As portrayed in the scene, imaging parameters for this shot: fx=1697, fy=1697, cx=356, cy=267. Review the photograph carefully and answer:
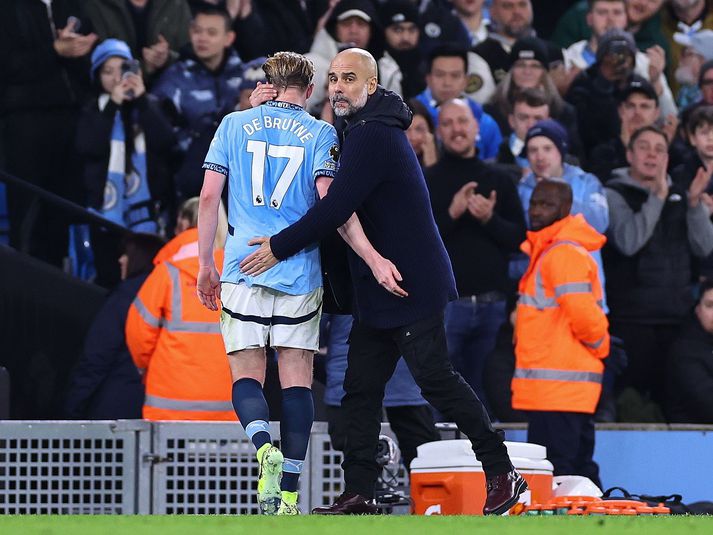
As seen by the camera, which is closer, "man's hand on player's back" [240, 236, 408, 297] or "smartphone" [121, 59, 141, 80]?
"man's hand on player's back" [240, 236, 408, 297]

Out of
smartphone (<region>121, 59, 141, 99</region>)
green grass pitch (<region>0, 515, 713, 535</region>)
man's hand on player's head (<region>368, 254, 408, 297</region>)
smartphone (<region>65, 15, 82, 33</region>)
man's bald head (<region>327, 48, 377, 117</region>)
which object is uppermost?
smartphone (<region>65, 15, 82, 33</region>)

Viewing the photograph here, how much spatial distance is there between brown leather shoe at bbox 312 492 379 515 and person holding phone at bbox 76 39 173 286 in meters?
4.24

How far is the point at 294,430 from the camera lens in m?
6.64

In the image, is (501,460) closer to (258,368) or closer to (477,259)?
(258,368)

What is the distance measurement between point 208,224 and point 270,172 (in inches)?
12.7

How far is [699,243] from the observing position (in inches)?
443

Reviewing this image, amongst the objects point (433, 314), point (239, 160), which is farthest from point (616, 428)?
point (239, 160)

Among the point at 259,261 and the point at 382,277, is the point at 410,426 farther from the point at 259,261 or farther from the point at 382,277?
the point at 259,261

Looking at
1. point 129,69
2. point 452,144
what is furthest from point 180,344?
point 129,69

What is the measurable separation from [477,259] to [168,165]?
2147mm

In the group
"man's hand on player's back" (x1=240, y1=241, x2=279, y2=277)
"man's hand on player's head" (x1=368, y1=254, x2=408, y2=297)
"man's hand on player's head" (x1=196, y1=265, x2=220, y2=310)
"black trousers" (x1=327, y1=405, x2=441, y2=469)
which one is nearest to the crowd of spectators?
"black trousers" (x1=327, y1=405, x2=441, y2=469)

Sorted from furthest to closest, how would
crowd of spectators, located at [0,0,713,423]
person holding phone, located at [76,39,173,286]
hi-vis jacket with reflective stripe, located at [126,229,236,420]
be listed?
person holding phone, located at [76,39,173,286], crowd of spectators, located at [0,0,713,423], hi-vis jacket with reflective stripe, located at [126,229,236,420]

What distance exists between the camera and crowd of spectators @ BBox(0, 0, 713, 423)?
1048cm

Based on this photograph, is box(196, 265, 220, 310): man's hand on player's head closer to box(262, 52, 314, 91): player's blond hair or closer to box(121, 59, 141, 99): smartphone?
box(262, 52, 314, 91): player's blond hair
